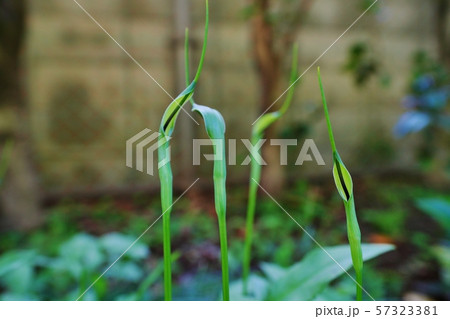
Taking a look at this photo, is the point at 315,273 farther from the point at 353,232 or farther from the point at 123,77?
the point at 123,77

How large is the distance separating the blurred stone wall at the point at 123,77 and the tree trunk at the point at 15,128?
0.33m

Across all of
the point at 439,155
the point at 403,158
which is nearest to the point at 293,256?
→ the point at 439,155

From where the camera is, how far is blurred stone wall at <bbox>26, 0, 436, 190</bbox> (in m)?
1.65

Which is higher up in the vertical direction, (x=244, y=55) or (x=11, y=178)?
(x=244, y=55)

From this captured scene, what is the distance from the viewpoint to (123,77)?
1.72 metres

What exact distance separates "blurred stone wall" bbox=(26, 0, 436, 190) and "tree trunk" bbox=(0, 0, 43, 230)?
328mm

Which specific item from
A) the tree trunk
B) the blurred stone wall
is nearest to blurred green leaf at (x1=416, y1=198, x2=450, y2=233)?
the blurred stone wall

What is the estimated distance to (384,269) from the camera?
912 mm

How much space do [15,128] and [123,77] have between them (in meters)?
0.62

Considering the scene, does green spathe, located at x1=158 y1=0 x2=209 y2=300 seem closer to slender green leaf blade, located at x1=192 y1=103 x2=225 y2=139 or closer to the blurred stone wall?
slender green leaf blade, located at x1=192 y1=103 x2=225 y2=139

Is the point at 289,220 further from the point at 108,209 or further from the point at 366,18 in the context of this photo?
the point at 366,18

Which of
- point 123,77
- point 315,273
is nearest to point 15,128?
point 123,77

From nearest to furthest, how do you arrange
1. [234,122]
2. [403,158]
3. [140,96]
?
[140,96] < [234,122] < [403,158]

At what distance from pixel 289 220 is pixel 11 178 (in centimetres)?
84
